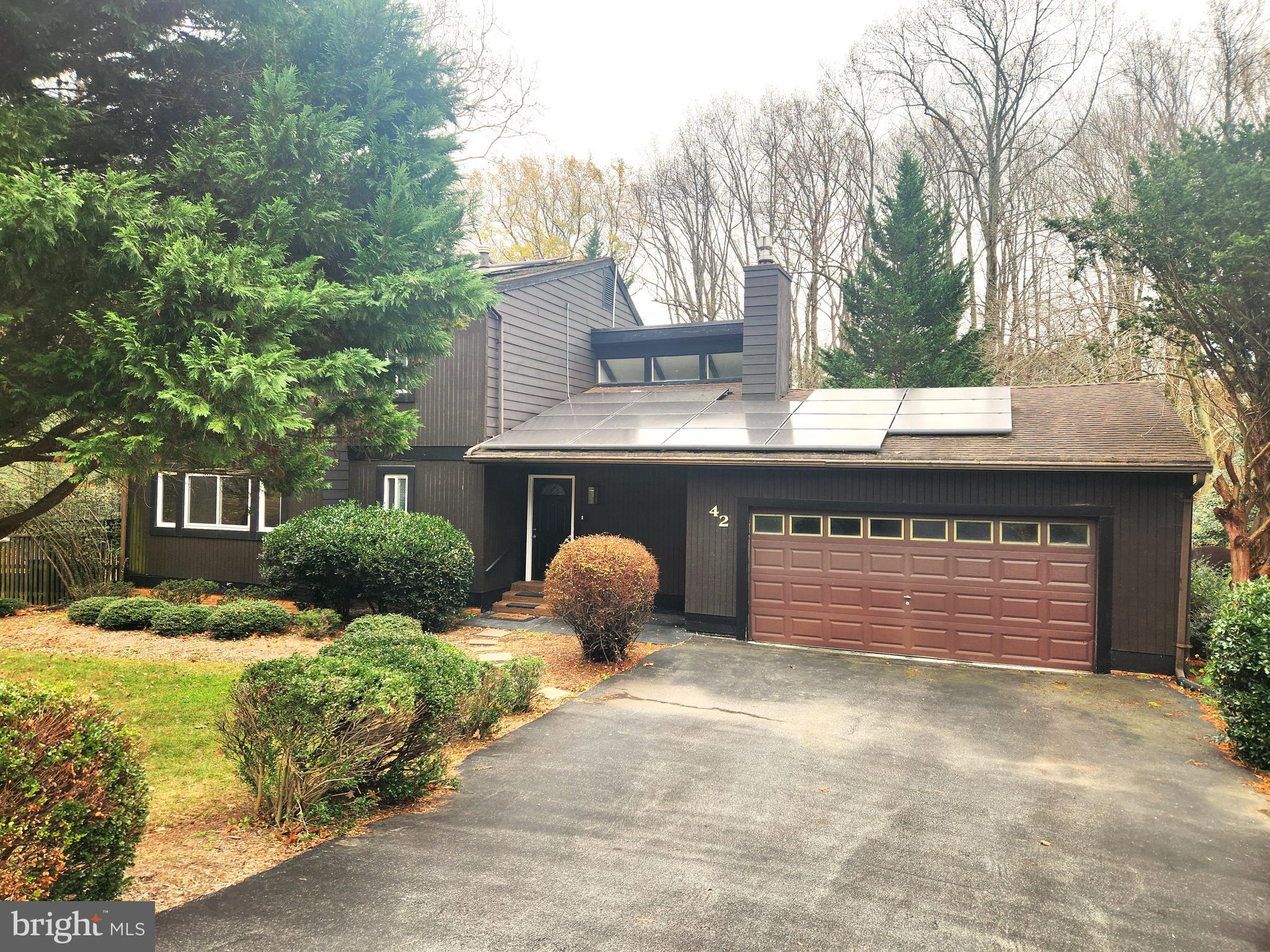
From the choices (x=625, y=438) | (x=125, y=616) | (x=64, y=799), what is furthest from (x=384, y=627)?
(x=125, y=616)

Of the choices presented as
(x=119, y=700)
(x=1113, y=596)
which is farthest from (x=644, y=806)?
(x=1113, y=596)

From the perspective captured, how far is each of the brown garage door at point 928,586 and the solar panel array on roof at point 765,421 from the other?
1.27m

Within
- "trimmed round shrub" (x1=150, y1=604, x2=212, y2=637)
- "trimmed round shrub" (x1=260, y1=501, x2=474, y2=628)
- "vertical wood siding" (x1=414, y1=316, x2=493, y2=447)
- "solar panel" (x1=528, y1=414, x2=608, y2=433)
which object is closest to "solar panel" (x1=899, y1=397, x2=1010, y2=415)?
"solar panel" (x1=528, y1=414, x2=608, y2=433)

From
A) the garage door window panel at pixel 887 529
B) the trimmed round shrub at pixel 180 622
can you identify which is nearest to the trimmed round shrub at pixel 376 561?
the trimmed round shrub at pixel 180 622

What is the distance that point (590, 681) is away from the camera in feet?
29.0

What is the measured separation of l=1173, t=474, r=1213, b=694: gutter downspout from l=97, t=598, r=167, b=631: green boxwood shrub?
14.3 meters

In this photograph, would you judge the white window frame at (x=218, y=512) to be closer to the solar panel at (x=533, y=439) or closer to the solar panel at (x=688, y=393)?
the solar panel at (x=533, y=439)

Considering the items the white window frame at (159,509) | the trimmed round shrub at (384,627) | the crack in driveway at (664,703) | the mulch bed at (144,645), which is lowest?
the crack in driveway at (664,703)

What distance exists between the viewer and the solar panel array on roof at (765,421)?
1106 cm

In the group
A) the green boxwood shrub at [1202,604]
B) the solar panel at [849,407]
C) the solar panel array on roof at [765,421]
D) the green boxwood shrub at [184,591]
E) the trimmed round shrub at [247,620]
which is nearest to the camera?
the green boxwood shrub at [1202,604]

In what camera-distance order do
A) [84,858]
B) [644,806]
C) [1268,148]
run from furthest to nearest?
[1268,148], [644,806], [84,858]

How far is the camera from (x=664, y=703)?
7953 millimetres

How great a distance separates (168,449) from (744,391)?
34.4 ft

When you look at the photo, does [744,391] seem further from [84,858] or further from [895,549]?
[84,858]
